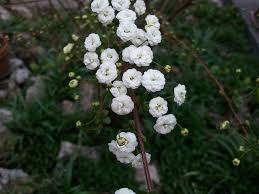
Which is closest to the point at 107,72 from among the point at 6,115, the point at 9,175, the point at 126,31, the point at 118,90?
the point at 118,90

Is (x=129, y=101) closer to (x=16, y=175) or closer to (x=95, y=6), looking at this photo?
(x=95, y=6)

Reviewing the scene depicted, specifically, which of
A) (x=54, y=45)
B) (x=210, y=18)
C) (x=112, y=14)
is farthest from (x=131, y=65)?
(x=210, y=18)

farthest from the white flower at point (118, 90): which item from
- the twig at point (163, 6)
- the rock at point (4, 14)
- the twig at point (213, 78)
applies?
the rock at point (4, 14)

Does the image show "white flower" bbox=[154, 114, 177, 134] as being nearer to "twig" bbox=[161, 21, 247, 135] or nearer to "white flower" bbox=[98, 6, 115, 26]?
"white flower" bbox=[98, 6, 115, 26]

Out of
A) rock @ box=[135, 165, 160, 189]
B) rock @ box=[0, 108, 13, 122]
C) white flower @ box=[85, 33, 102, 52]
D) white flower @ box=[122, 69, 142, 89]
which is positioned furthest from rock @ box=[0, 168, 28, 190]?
white flower @ box=[122, 69, 142, 89]

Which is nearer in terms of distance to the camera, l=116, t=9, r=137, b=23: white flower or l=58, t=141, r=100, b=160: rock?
l=116, t=9, r=137, b=23: white flower

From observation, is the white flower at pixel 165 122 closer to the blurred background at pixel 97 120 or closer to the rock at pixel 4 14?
the blurred background at pixel 97 120
